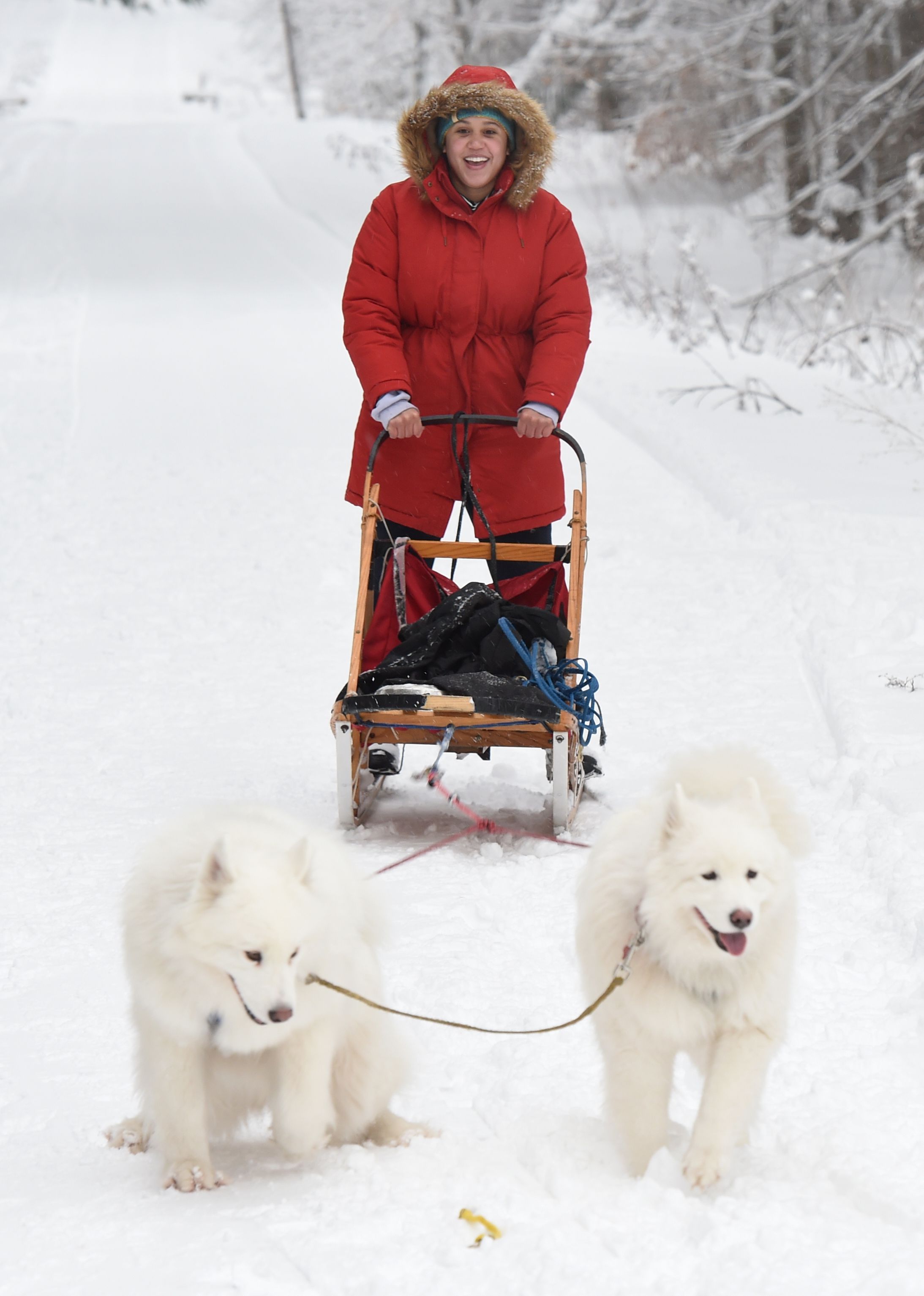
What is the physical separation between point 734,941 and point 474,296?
259 centimetres

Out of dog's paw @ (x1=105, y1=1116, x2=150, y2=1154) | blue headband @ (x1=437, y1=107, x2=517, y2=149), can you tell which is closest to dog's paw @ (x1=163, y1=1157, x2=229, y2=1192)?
dog's paw @ (x1=105, y1=1116, x2=150, y2=1154)

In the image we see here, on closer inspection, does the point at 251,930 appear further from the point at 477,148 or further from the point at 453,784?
the point at 477,148

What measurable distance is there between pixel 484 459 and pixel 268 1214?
270 cm

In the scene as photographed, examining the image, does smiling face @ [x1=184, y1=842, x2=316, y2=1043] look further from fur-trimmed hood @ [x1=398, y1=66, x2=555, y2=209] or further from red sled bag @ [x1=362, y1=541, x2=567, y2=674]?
fur-trimmed hood @ [x1=398, y1=66, x2=555, y2=209]

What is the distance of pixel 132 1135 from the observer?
267 centimetres

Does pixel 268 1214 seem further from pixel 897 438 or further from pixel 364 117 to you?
pixel 364 117

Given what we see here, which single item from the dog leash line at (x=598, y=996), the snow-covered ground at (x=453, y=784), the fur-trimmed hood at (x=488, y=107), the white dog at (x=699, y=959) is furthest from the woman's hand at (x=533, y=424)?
the dog leash line at (x=598, y=996)

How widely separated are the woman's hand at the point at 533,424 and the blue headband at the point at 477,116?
35.1 inches

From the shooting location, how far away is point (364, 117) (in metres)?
36.5

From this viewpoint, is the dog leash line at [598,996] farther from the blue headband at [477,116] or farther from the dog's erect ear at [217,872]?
the blue headband at [477,116]

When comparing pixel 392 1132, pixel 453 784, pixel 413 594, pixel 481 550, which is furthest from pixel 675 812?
pixel 453 784

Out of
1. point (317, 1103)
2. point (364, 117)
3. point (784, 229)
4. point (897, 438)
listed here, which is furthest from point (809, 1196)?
point (364, 117)

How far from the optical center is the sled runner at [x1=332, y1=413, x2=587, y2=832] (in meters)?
4.06

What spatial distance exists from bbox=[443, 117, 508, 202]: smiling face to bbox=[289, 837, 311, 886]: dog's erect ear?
2.67 metres
